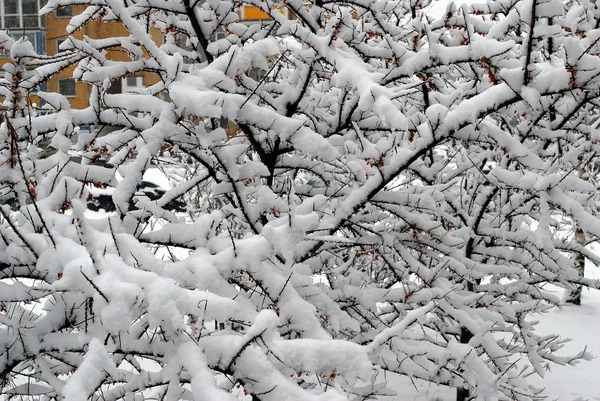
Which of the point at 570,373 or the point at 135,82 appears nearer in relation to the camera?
the point at 570,373

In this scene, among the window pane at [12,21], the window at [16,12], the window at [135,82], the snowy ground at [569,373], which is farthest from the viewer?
the window at [135,82]

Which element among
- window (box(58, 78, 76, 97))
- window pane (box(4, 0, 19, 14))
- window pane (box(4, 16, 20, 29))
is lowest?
window (box(58, 78, 76, 97))

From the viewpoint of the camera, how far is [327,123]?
328 centimetres

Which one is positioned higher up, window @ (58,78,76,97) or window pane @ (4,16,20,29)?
window pane @ (4,16,20,29)

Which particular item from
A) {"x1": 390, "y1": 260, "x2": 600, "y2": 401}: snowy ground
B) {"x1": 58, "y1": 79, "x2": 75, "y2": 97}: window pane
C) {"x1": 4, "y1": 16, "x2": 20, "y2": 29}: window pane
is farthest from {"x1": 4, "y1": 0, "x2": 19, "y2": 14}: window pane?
{"x1": 390, "y1": 260, "x2": 600, "y2": 401}: snowy ground

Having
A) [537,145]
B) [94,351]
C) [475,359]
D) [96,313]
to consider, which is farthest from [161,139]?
[537,145]

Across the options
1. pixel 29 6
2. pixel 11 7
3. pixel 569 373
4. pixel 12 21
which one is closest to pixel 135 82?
pixel 29 6

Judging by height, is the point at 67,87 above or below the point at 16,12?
below

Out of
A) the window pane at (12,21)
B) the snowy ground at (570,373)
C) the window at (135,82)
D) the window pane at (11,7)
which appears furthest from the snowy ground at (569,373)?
the window pane at (11,7)

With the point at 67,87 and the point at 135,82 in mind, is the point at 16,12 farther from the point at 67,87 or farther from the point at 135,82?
the point at 135,82

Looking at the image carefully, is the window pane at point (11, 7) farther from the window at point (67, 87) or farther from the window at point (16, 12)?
the window at point (67, 87)

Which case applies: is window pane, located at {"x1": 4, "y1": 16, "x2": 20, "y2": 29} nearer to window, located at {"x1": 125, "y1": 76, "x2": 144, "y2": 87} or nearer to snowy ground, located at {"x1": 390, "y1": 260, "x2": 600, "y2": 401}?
window, located at {"x1": 125, "y1": 76, "x2": 144, "y2": 87}

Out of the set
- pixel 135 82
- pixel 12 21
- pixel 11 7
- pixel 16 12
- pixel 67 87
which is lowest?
pixel 67 87

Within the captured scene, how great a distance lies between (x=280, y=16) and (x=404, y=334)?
6.46ft
